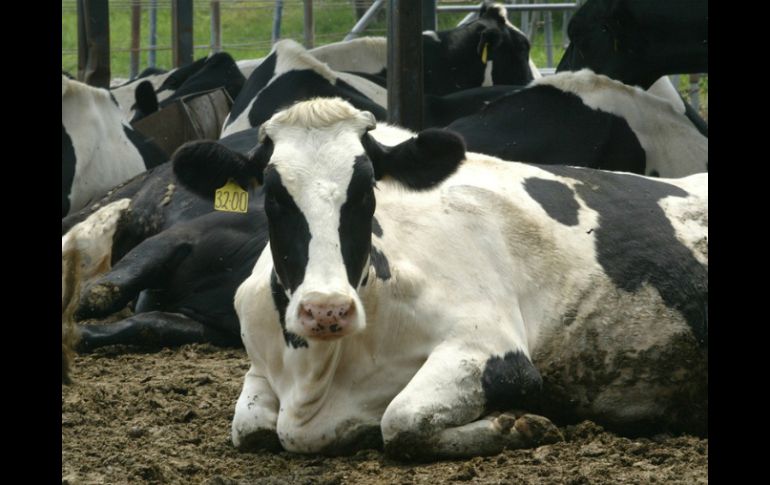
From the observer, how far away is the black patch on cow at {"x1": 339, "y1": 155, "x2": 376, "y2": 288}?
208 inches

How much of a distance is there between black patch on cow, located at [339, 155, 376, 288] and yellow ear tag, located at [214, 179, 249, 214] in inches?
26.2

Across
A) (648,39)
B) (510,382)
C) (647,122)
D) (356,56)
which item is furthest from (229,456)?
(356,56)

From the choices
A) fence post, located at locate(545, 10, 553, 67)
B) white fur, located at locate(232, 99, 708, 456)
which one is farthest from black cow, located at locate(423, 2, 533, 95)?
white fur, located at locate(232, 99, 708, 456)

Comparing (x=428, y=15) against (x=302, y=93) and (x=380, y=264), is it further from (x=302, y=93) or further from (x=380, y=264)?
(x=380, y=264)

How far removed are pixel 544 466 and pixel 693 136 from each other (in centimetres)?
582

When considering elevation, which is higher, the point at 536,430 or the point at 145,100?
the point at 145,100

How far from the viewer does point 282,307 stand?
5.64m

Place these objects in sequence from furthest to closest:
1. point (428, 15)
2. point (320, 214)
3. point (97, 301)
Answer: point (428, 15)
point (97, 301)
point (320, 214)

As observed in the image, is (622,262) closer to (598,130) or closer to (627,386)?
(627,386)

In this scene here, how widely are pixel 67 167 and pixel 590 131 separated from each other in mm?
4209

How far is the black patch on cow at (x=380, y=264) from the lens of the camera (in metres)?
5.73

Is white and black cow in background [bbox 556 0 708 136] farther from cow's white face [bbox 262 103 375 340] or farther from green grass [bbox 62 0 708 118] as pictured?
green grass [bbox 62 0 708 118]

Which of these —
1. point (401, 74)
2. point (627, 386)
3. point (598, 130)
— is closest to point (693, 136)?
point (598, 130)
